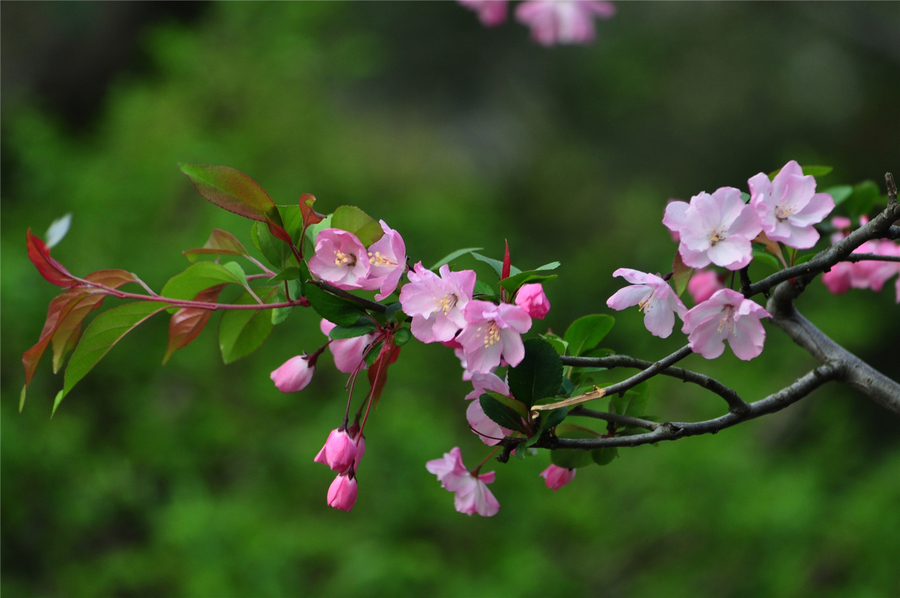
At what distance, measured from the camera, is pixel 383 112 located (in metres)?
3.88

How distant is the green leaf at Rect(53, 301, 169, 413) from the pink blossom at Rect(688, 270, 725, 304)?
0.56 m

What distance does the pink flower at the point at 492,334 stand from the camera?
412mm

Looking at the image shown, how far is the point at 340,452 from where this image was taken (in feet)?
1.58

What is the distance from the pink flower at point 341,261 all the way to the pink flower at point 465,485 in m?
0.17

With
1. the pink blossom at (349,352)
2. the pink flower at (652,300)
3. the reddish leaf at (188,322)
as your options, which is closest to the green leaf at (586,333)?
the pink flower at (652,300)

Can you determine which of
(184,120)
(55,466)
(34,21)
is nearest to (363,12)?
(34,21)

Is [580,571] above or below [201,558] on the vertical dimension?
below

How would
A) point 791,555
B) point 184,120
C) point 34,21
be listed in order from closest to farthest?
point 791,555 → point 184,120 → point 34,21

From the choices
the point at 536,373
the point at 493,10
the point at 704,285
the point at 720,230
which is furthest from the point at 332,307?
the point at 493,10

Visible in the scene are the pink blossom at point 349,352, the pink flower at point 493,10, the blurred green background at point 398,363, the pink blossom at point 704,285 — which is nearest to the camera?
the pink blossom at point 349,352

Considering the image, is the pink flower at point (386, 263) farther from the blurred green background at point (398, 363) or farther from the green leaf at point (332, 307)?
the blurred green background at point (398, 363)

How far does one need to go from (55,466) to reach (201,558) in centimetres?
44

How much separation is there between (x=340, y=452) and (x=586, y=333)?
0.66 feet

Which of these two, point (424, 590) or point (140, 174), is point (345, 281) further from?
point (140, 174)
